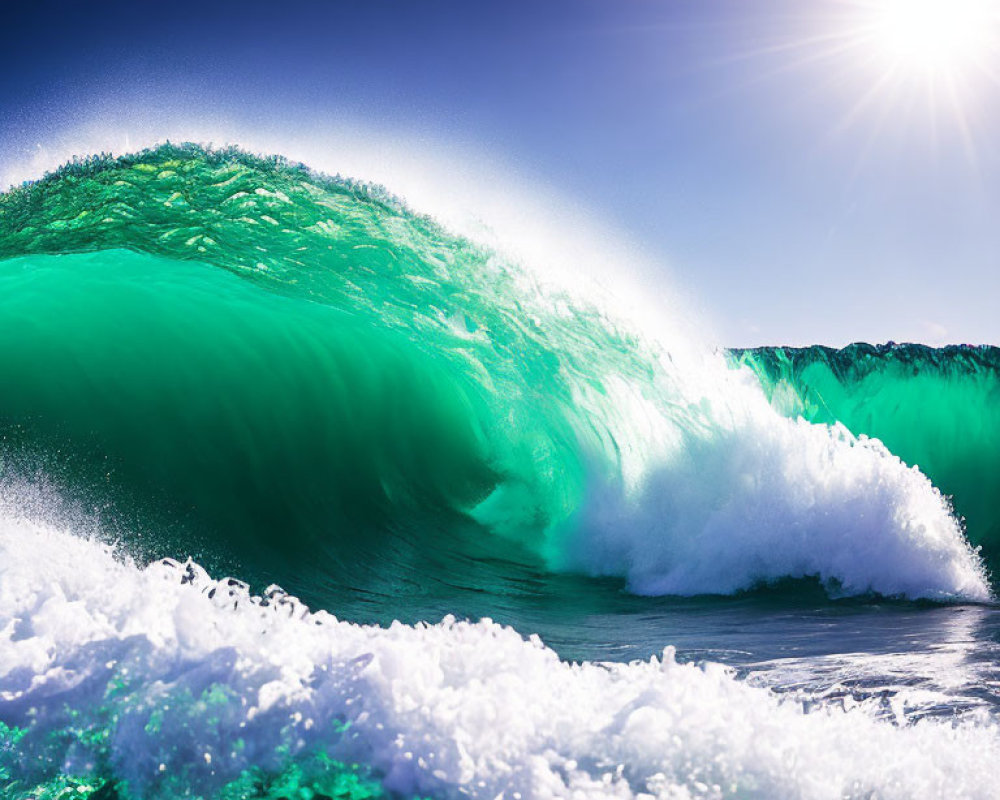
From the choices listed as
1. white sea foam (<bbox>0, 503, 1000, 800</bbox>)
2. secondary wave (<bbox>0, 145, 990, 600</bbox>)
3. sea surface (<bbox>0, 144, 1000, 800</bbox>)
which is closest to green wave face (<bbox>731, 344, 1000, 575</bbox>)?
sea surface (<bbox>0, 144, 1000, 800</bbox>)

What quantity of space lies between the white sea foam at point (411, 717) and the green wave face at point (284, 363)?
3.66 meters

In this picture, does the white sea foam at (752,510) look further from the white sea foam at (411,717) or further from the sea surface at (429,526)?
the white sea foam at (411,717)

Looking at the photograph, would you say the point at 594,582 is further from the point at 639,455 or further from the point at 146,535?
the point at 146,535

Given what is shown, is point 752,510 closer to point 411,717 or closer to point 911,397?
point 411,717

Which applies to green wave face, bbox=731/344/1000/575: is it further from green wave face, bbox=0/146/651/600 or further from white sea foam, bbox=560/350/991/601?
green wave face, bbox=0/146/651/600

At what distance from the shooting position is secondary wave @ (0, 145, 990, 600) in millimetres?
6801

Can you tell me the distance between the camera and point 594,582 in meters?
7.46

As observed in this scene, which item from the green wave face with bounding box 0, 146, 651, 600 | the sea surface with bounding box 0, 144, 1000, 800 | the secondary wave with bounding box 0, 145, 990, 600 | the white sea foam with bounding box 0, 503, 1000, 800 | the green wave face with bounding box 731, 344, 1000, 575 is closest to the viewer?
the white sea foam with bounding box 0, 503, 1000, 800

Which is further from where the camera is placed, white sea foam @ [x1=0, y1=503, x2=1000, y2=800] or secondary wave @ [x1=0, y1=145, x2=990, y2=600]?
secondary wave @ [x1=0, y1=145, x2=990, y2=600]

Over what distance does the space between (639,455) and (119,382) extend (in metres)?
5.76

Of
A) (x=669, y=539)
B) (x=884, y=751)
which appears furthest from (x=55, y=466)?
(x=884, y=751)

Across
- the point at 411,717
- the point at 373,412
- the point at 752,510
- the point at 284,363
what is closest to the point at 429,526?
the point at 373,412

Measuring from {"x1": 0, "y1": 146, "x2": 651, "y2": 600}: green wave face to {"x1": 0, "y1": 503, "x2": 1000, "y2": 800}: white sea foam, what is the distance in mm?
3661

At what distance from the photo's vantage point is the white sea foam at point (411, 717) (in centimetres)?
224
